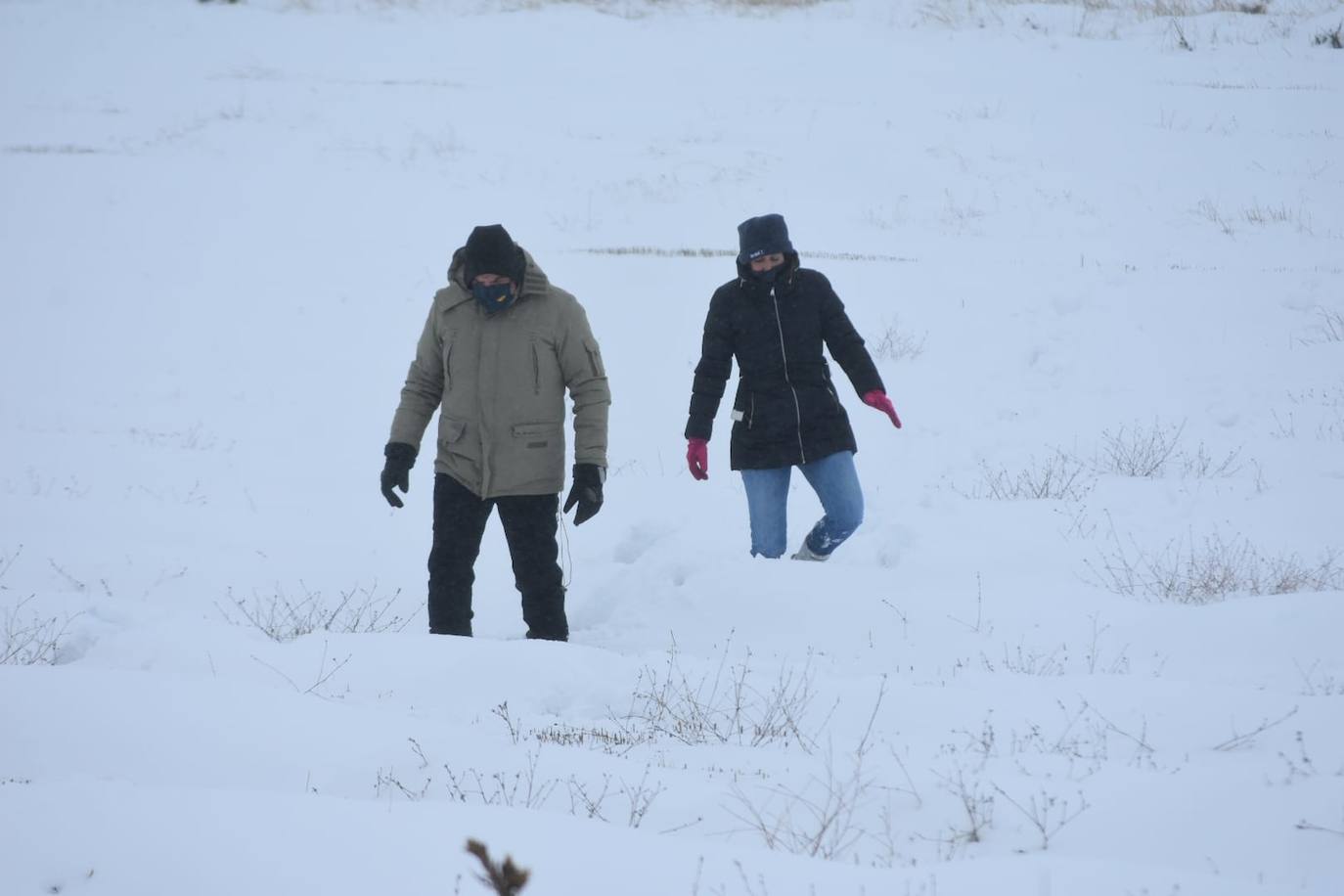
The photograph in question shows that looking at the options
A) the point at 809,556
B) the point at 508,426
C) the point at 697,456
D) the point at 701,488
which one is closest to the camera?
the point at 508,426

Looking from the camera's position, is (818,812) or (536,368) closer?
(818,812)

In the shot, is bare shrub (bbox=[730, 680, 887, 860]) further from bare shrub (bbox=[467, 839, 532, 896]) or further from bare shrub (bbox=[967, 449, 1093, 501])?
bare shrub (bbox=[967, 449, 1093, 501])

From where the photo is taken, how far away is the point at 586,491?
4973 mm

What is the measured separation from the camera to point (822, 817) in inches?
111

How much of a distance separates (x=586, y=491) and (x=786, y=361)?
1324mm

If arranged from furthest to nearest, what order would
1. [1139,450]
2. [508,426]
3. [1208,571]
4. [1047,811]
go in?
[1139,450] → [1208,571] → [508,426] → [1047,811]

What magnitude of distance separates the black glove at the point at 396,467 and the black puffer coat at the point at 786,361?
1.54 m

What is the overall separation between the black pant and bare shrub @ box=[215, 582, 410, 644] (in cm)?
53

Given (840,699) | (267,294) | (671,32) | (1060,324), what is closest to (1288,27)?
(671,32)

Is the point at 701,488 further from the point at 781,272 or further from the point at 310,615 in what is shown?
the point at 310,615

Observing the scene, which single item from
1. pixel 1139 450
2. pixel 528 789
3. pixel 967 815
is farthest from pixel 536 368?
pixel 1139 450

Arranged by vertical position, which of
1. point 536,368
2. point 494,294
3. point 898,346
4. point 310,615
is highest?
point 494,294

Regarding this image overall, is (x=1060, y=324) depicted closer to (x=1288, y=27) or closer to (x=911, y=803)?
(x=911, y=803)

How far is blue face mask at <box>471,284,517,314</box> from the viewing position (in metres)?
4.76
